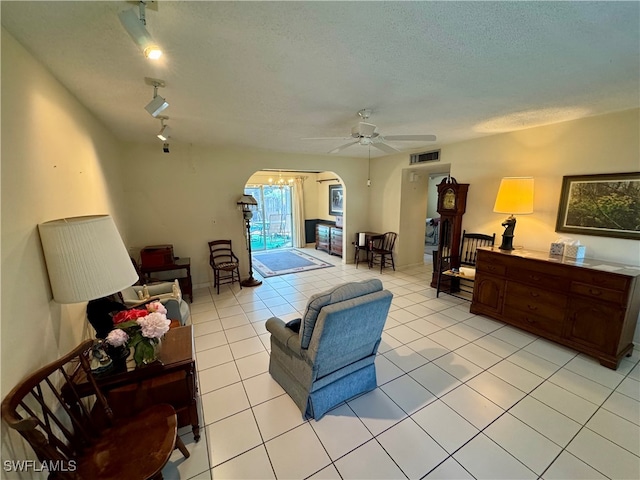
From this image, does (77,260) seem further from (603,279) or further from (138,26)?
(603,279)

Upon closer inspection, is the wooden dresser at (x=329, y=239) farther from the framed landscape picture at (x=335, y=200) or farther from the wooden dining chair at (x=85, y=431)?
the wooden dining chair at (x=85, y=431)

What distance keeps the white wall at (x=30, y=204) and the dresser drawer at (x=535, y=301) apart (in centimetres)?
420

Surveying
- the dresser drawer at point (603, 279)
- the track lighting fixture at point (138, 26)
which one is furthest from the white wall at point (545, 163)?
the track lighting fixture at point (138, 26)

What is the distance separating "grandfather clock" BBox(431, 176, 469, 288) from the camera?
4145mm

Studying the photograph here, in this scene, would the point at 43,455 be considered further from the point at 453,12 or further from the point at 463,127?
the point at 463,127

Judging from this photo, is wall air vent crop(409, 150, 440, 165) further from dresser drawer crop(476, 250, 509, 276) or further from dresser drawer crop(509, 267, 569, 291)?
dresser drawer crop(509, 267, 569, 291)

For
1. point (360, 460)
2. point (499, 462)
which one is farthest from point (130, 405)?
point (499, 462)

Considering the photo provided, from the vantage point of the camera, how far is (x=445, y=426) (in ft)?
6.23

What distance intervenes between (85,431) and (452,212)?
4672 millimetres

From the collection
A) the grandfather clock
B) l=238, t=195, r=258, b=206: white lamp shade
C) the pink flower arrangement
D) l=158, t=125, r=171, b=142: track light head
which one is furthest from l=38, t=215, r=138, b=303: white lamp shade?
the grandfather clock

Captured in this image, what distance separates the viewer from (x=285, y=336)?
2.07 m

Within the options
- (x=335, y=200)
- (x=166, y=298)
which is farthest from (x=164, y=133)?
(x=335, y=200)

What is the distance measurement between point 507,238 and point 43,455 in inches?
171

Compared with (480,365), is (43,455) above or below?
above
